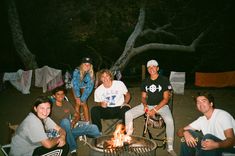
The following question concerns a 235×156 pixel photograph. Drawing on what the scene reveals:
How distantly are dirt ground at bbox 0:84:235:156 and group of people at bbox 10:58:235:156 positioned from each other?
79 cm

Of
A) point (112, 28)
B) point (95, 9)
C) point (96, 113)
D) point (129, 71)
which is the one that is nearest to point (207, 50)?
point (129, 71)

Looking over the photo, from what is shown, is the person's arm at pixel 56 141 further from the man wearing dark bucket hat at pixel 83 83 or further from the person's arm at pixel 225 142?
the man wearing dark bucket hat at pixel 83 83

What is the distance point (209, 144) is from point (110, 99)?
8.70ft

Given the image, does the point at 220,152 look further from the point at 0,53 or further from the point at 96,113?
the point at 0,53

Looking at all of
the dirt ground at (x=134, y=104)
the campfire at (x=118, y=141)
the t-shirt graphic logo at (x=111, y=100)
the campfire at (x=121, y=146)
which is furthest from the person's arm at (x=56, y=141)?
the t-shirt graphic logo at (x=111, y=100)

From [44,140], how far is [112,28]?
48.3 feet

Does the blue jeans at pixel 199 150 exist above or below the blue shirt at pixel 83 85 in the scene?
below

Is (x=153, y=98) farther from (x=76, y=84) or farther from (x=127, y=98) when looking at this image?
(x=76, y=84)

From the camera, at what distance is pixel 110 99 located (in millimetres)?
5809

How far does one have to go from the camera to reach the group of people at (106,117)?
3566 mm

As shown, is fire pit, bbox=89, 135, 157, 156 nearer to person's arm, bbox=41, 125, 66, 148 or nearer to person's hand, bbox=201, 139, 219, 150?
person's arm, bbox=41, 125, 66, 148

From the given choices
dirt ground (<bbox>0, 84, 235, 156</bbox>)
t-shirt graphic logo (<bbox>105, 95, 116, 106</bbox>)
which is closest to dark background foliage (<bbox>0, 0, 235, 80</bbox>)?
dirt ground (<bbox>0, 84, 235, 156</bbox>)

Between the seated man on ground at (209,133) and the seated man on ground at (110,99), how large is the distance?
1863 millimetres

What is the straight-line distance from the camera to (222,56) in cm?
1995
